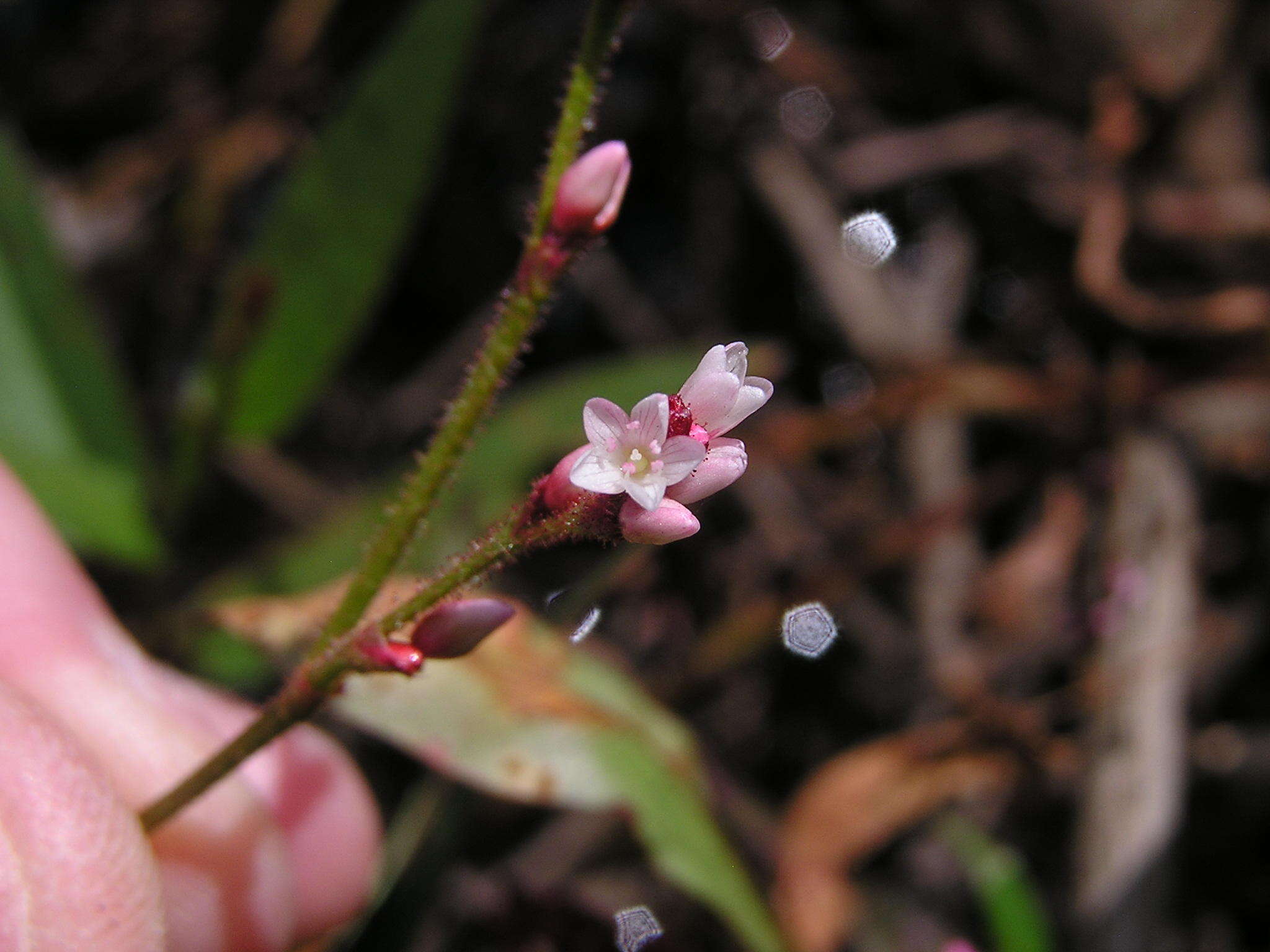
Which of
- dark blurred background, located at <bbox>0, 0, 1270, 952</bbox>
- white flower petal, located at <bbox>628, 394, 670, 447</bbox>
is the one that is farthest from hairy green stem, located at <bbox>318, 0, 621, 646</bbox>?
dark blurred background, located at <bbox>0, 0, 1270, 952</bbox>

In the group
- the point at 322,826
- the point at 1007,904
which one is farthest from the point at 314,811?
the point at 1007,904

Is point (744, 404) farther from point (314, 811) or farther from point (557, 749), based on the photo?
point (314, 811)

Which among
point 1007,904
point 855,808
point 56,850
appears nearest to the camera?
point 56,850

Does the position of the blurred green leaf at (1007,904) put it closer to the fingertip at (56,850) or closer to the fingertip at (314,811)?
the fingertip at (314,811)

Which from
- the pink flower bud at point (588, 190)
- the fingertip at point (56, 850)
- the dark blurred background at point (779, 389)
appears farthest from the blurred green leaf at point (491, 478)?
the pink flower bud at point (588, 190)

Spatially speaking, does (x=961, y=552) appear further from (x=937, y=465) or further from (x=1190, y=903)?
(x=1190, y=903)

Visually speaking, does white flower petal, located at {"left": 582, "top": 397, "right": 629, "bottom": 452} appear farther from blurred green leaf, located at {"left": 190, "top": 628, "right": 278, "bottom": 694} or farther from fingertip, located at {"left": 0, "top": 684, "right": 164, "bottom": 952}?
blurred green leaf, located at {"left": 190, "top": 628, "right": 278, "bottom": 694}
